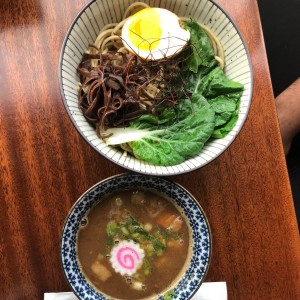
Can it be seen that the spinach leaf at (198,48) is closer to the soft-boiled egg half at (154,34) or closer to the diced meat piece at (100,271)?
the soft-boiled egg half at (154,34)

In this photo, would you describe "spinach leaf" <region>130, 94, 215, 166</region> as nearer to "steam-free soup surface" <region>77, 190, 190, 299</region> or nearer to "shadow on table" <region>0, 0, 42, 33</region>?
"steam-free soup surface" <region>77, 190, 190, 299</region>

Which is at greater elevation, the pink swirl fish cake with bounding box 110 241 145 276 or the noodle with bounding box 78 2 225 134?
the noodle with bounding box 78 2 225 134

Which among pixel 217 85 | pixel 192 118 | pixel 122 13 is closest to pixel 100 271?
pixel 192 118

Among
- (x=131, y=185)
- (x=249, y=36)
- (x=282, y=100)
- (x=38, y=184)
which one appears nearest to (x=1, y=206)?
(x=38, y=184)

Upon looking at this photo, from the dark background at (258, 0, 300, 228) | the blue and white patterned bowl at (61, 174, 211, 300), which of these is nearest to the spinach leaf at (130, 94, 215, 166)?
the blue and white patterned bowl at (61, 174, 211, 300)

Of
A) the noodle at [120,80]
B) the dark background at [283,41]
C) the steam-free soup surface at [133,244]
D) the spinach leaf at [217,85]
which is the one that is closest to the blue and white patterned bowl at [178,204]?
the steam-free soup surface at [133,244]

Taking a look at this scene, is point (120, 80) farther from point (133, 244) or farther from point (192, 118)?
point (133, 244)

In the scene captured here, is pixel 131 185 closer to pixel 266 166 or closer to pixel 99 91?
pixel 99 91
